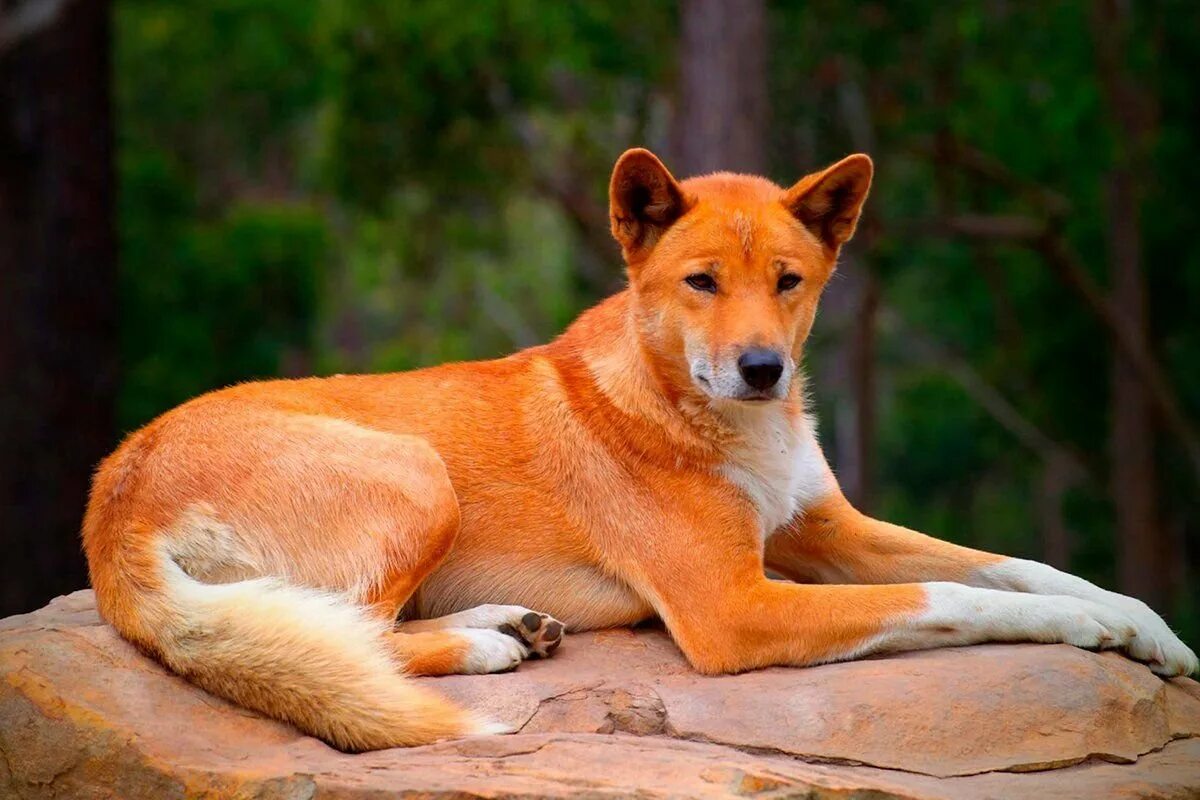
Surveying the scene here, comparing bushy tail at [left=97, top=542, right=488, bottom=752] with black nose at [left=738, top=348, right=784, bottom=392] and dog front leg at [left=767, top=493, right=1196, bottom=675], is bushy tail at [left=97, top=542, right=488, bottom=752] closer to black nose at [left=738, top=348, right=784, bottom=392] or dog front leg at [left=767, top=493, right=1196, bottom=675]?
black nose at [left=738, top=348, right=784, bottom=392]

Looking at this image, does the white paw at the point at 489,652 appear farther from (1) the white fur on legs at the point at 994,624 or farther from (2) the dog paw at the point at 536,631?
(1) the white fur on legs at the point at 994,624

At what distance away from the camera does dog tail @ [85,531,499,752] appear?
14.5ft

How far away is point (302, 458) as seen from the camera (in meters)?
5.02

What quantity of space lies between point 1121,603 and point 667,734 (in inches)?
64.3

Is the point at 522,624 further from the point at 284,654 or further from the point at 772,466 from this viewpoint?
the point at 772,466

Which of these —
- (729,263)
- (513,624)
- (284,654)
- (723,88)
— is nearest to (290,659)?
(284,654)

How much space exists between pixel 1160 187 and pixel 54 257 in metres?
11.8

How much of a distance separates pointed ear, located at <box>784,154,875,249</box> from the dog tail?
2.08 meters

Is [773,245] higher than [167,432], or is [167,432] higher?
[773,245]

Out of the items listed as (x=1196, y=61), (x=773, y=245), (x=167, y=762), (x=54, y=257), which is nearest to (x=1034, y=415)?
(x=1196, y=61)

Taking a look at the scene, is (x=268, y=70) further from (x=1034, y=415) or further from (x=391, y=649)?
(x=391, y=649)

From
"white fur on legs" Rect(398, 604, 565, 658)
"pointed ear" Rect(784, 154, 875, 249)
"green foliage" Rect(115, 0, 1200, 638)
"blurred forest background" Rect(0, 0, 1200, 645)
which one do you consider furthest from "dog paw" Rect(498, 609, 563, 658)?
"green foliage" Rect(115, 0, 1200, 638)

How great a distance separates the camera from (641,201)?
5414 millimetres

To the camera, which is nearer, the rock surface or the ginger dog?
the rock surface
